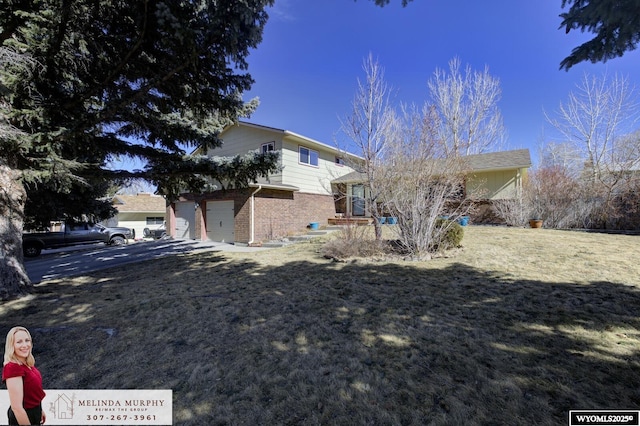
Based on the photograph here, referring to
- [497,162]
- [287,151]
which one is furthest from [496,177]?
[287,151]

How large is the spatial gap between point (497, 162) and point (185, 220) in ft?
61.4

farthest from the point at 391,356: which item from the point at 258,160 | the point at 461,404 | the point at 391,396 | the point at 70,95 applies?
the point at 70,95

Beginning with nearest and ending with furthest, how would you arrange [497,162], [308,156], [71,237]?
1. [71,237]
2. [497,162]
3. [308,156]

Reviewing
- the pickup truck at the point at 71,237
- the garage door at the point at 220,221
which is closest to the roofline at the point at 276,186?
the garage door at the point at 220,221

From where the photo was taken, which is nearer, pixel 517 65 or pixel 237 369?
pixel 237 369

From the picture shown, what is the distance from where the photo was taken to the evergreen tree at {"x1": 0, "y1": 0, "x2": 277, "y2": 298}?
4.20 metres

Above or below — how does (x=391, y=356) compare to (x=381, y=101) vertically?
below

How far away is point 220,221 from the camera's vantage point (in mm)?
14836

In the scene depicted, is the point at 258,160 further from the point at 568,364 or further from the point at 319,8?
the point at 568,364

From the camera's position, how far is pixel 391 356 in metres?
3.02

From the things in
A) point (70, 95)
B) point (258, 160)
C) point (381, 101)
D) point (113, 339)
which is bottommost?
point (113, 339)

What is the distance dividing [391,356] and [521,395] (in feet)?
3.76

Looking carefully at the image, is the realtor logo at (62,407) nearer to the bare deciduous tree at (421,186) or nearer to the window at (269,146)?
the bare deciduous tree at (421,186)

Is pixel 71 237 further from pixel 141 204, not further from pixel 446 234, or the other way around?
pixel 446 234
